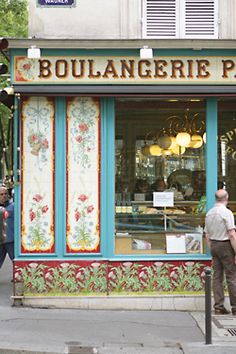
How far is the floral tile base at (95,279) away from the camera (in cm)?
902

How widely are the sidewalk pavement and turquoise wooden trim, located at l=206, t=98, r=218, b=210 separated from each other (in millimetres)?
1925

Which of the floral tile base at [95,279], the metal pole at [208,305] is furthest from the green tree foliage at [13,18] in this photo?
the metal pole at [208,305]

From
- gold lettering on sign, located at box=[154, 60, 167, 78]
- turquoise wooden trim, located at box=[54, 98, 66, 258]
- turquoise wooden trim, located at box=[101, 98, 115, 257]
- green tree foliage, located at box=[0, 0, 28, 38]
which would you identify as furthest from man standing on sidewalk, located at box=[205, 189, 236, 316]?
green tree foliage, located at box=[0, 0, 28, 38]

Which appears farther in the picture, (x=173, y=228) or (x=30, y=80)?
(x=173, y=228)

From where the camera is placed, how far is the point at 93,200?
29.9ft

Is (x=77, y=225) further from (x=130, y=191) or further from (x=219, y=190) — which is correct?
(x=219, y=190)

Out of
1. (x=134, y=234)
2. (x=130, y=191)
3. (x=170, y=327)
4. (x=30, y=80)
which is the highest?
(x=30, y=80)

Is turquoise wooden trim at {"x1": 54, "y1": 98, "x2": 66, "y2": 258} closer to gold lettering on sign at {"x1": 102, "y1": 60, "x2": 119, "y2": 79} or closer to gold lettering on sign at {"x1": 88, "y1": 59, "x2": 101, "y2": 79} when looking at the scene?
gold lettering on sign at {"x1": 88, "y1": 59, "x2": 101, "y2": 79}

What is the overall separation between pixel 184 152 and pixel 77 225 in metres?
2.23

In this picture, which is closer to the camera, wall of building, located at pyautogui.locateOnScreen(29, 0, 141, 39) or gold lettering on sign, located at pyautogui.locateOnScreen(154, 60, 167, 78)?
gold lettering on sign, located at pyautogui.locateOnScreen(154, 60, 167, 78)

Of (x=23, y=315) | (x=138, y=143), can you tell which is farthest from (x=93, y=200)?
(x=23, y=315)

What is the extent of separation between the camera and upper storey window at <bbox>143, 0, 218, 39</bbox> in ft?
31.1

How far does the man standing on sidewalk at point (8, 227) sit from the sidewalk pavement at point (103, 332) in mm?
1502

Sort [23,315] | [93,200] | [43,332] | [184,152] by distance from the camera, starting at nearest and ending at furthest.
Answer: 1. [43,332]
2. [23,315]
3. [93,200]
4. [184,152]
